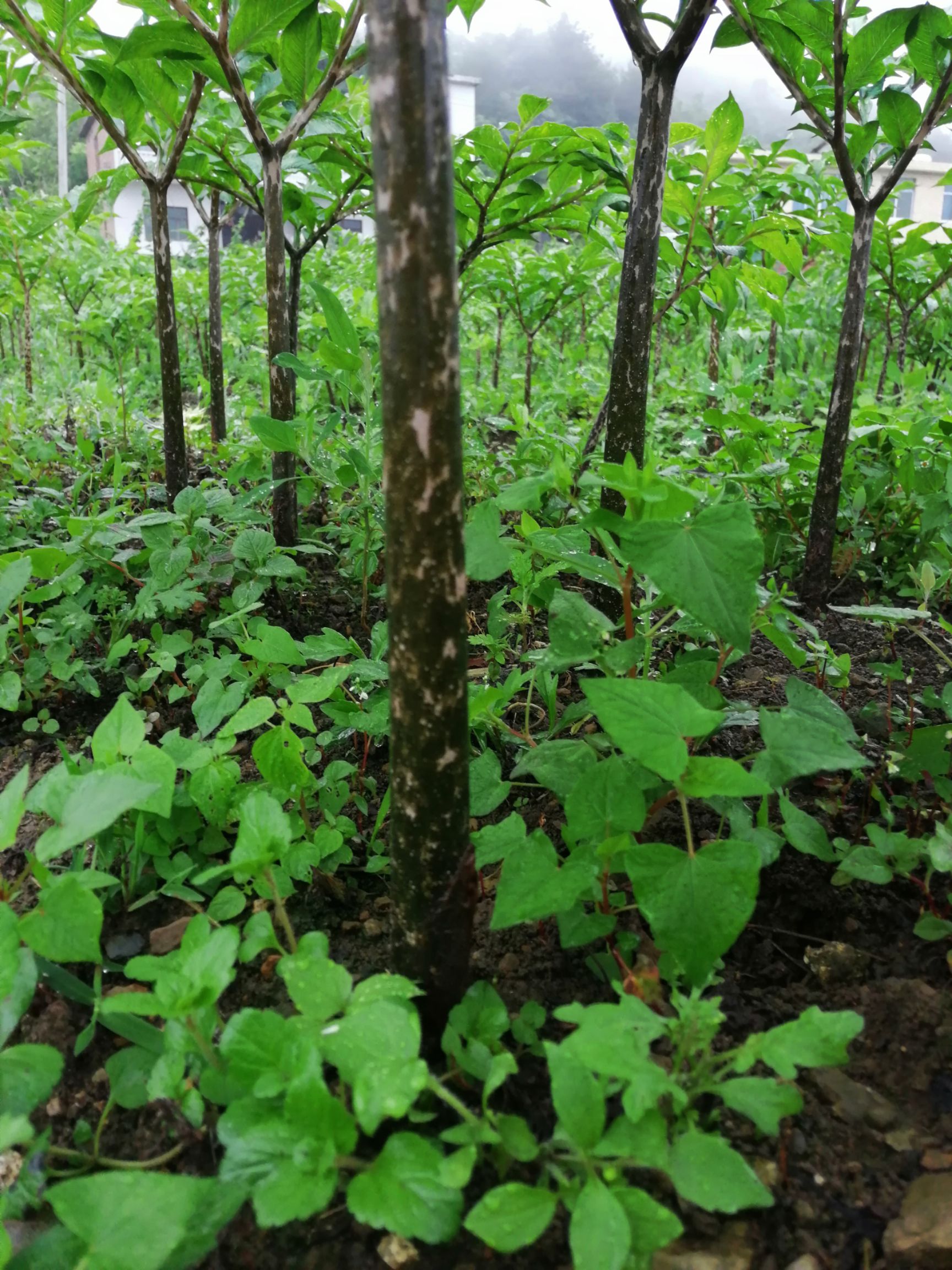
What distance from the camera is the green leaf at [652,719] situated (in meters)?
0.96

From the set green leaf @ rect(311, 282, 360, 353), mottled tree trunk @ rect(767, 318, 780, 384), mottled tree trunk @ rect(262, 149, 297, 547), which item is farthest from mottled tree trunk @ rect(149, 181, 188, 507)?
mottled tree trunk @ rect(767, 318, 780, 384)

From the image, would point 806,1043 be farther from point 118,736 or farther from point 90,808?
point 118,736

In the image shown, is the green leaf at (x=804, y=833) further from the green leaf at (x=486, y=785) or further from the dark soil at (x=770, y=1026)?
the green leaf at (x=486, y=785)

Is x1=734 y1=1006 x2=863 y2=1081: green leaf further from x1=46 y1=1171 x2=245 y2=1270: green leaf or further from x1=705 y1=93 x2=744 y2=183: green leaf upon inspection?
x1=705 y1=93 x2=744 y2=183: green leaf

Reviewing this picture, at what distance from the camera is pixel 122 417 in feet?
13.6

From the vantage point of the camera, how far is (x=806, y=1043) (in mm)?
851

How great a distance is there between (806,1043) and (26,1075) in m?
0.80

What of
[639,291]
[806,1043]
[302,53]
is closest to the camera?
[806,1043]

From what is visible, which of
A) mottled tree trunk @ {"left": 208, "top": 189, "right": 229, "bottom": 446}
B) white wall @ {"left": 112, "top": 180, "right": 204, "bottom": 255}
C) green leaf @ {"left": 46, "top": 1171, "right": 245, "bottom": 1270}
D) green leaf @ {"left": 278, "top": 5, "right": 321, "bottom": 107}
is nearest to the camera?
green leaf @ {"left": 46, "top": 1171, "right": 245, "bottom": 1270}

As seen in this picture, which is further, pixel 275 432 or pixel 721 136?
pixel 721 136

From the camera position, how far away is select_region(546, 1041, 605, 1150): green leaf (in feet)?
2.70

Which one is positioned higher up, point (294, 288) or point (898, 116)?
point (898, 116)

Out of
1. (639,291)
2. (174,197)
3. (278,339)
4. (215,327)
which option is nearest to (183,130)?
(278,339)

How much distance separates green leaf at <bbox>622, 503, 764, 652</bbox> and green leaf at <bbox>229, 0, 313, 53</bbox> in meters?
1.63
